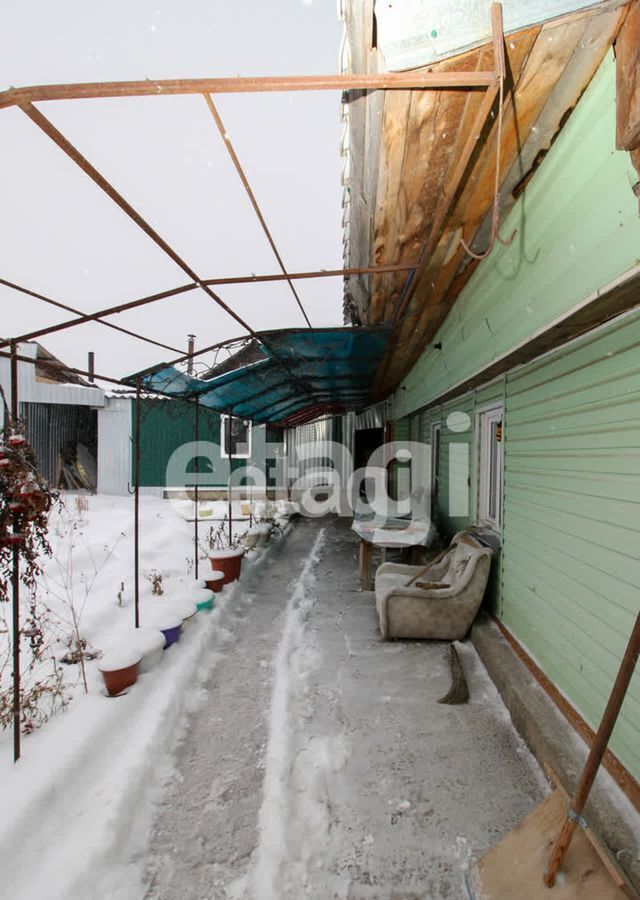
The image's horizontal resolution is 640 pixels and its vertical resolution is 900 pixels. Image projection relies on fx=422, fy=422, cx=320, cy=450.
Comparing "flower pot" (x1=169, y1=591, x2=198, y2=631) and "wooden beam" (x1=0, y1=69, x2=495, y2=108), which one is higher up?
"wooden beam" (x1=0, y1=69, x2=495, y2=108)

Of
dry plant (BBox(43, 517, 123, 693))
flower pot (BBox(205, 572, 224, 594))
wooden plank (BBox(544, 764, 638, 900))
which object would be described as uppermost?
wooden plank (BBox(544, 764, 638, 900))

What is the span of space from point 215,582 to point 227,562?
20.0 inches

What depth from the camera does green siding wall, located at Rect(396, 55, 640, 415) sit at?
1675 millimetres

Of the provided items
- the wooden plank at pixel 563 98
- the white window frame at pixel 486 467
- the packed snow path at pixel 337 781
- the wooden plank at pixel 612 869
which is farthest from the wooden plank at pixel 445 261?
the packed snow path at pixel 337 781

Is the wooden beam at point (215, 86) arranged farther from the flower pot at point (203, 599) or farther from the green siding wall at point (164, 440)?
the green siding wall at point (164, 440)

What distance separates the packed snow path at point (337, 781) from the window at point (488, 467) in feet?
4.92

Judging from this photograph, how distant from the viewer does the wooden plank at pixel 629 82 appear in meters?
1.41

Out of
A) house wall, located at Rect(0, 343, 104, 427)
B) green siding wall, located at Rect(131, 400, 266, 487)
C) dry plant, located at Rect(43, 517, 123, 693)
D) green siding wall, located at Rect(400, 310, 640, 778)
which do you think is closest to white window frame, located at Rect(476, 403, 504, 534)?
green siding wall, located at Rect(400, 310, 640, 778)

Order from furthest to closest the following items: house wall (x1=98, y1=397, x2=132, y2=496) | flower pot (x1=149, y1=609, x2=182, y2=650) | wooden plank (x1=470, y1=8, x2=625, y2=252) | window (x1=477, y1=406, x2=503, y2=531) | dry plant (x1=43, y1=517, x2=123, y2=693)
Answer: house wall (x1=98, y1=397, x2=132, y2=496) < window (x1=477, y1=406, x2=503, y2=531) < flower pot (x1=149, y1=609, x2=182, y2=650) < dry plant (x1=43, y1=517, x2=123, y2=693) < wooden plank (x1=470, y1=8, x2=625, y2=252)

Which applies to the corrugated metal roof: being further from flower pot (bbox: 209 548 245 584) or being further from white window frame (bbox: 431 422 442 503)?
flower pot (bbox: 209 548 245 584)

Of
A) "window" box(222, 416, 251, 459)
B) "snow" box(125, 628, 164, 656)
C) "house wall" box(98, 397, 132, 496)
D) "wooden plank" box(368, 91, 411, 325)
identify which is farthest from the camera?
"window" box(222, 416, 251, 459)

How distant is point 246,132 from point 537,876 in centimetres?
328

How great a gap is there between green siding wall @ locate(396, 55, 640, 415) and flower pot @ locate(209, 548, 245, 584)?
394 centimetres

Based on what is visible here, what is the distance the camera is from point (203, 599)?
14.4 feet
